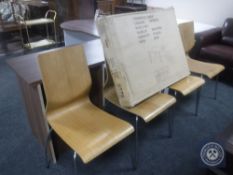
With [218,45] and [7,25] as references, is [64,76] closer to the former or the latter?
[218,45]

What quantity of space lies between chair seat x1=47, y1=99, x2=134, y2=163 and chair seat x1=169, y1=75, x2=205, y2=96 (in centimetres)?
69

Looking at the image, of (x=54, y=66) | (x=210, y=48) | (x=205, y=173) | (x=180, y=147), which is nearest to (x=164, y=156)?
(x=180, y=147)

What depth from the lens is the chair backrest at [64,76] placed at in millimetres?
1320

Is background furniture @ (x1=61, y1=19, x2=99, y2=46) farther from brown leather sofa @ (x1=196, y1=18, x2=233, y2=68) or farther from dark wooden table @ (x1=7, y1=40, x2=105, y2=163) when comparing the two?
brown leather sofa @ (x1=196, y1=18, x2=233, y2=68)

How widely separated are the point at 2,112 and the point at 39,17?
3180 mm

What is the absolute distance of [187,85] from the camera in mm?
1909

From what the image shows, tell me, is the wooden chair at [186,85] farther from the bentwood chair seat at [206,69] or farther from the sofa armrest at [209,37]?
the sofa armrest at [209,37]

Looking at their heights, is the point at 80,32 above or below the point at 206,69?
above

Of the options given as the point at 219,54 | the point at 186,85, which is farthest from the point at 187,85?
the point at 219,54

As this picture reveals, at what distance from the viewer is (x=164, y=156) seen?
1.74 metres

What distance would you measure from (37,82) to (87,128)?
426 millimetres

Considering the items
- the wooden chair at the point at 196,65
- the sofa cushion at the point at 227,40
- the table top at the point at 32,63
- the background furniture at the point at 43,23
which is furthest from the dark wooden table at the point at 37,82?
the background furniture at the point at 43,23

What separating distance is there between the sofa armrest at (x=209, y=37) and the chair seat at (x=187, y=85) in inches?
43.8

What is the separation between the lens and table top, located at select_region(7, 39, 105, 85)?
4.35 ft
